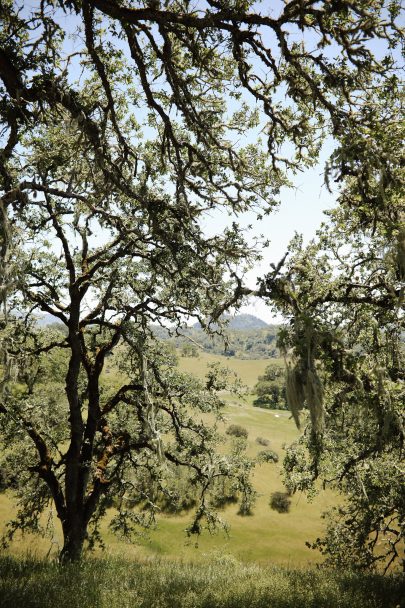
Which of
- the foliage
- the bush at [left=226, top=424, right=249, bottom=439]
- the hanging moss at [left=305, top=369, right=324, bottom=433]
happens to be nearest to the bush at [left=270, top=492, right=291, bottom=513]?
the bush at [left=226, top=424, right=249, bottom=439]

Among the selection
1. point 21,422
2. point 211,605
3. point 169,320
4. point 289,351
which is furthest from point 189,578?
point 169,320

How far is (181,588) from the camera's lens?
6.39 meters

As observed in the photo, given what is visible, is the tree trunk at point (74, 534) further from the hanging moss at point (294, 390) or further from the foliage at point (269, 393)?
the foliage at point (269, 393)

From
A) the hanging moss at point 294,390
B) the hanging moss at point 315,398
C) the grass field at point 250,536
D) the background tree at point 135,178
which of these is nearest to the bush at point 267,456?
the grass field at point 250,536

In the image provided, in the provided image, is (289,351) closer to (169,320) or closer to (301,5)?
(301,5)

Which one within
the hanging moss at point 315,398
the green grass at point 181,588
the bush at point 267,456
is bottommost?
the bush at point 267,456

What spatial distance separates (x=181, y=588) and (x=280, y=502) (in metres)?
38.1

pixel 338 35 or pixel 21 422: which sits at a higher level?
pixel 338 35

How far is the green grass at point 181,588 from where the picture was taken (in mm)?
5516

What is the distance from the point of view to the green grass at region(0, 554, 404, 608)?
18.1 ft

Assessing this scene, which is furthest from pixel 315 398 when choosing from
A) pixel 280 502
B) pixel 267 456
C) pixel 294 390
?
pixel 267 456

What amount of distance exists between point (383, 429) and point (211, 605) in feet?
11.4

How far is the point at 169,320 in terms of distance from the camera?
12.6 meters

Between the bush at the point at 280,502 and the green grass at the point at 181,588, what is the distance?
3546 cm
